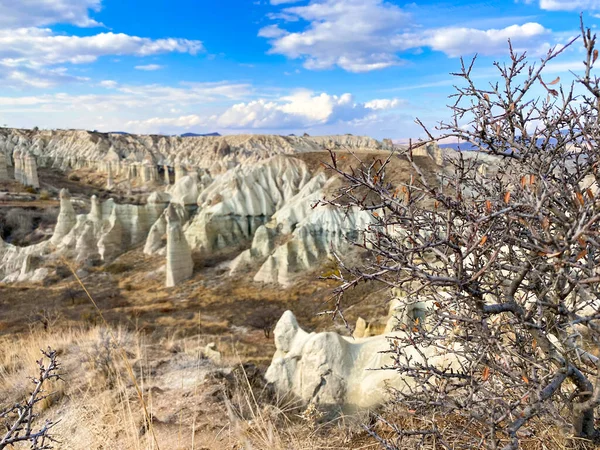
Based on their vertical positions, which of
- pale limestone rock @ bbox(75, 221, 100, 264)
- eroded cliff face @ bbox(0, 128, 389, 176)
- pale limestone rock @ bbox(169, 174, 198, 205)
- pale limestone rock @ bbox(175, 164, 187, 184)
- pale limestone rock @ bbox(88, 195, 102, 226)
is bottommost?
pale limestone rock @ bbox(75, 221, 100, 264)

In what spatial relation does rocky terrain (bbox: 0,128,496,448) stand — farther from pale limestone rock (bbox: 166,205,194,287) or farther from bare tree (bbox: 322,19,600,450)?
bare tree (bbox: 322,19,600,450)

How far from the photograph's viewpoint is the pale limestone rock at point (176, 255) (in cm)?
2725

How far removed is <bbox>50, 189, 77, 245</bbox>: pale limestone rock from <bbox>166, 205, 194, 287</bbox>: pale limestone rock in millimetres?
13372

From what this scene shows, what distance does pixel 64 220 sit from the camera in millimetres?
35250

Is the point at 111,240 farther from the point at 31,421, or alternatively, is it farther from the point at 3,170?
the point at 3,170

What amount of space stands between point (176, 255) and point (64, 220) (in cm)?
1478

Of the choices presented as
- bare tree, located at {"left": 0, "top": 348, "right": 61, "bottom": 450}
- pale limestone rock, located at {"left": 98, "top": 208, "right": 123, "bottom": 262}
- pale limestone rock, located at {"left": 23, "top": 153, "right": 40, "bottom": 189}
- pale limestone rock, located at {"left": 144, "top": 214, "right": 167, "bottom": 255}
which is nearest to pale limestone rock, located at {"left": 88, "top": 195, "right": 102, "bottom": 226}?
pale limestone rock, located at {"left": 98, "top": 208, "right": 123, "bottom": 262}

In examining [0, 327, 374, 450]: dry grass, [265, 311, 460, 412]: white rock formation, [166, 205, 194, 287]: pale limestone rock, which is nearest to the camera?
[0, 327, 374, 450]: dry grass

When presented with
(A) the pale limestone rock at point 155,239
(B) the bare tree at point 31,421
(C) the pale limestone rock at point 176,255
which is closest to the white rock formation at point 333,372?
(B) the bare tree at point 31,421

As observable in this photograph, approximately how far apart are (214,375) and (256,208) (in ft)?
95.0

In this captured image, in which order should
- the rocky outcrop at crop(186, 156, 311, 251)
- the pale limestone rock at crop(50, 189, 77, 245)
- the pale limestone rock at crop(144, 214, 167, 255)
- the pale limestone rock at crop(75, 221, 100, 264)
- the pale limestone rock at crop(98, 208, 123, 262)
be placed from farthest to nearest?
the pale limestone rock at crop(50, 189, 77, 245), the pale limestone rock at crop(98, 208, 123, 262), the rocky outcrop at crop(186, 156, 311, 251), the pale limestone rock at crop(144, 214, 167, 255), the pale limestone rock at crop(75, 221, 100, 264)

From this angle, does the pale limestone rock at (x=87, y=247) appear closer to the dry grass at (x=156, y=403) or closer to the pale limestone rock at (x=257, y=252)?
the pale limestone rock at (x=257, y=252)

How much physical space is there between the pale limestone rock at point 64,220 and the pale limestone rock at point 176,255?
43.9ft

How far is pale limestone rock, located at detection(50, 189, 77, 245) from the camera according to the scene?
1371 inches
